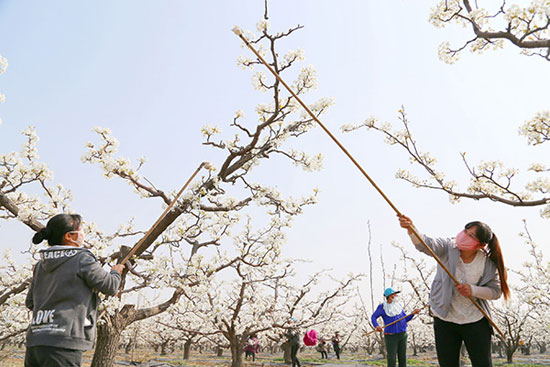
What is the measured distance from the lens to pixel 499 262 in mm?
2723

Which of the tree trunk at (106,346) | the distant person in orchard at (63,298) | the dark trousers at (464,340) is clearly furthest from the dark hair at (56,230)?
the tree trunk at (106,346)

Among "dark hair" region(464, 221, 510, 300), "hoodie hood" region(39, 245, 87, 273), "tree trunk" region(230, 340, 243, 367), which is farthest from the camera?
"tree trunk" region(230, 340, 243, 367)

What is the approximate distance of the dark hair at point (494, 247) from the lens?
A: 268cm

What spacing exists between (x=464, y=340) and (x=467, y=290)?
0.37m

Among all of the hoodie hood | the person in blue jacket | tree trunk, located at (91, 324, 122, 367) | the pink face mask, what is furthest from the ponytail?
tree trunk, located at (91, 324, 122, 367)

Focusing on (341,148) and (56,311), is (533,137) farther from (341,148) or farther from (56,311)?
(56,311)

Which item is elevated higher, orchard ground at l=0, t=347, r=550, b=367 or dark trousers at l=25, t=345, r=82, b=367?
dark trousers at l=25, t=345, r=82, b=367

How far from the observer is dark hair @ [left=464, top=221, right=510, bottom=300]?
268 cm

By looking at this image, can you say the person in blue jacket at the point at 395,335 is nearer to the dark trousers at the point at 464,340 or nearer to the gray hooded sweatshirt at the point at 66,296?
the dark trousers at the point at 464,340

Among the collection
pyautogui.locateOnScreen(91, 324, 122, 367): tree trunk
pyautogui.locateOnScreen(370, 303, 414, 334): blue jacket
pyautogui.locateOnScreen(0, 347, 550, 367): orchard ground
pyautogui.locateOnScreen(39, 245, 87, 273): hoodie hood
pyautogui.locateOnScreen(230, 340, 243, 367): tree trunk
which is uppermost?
pyautogui.locateOnScreen(39, 245, 87, 273): hoodie hood

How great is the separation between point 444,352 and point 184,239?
497cm

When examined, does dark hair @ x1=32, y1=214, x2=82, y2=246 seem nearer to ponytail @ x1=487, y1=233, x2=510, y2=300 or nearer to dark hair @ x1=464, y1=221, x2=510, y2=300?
dark hair @ x1=464, y1=221, x2=510, y2=300

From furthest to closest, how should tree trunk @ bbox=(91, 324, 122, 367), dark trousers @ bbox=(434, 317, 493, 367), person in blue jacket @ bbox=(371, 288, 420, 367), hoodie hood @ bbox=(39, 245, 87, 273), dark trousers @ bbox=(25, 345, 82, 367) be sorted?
tree trunk @ bbox=(91, 324, 122, 367) < person in blue jacket @ bbox=(371, 288, 420, 367) < dark trousers @ bbox=(434, 317, 493, 367) < hoodie hood @ bbox=(39, 245, 87, 273) < dark trousers @ bbox=(25, 345, 82, 367)

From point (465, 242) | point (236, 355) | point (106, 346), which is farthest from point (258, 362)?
point (465, 242)
